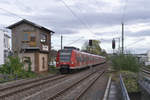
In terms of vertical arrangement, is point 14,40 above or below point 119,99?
above

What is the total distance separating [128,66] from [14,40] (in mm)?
14454

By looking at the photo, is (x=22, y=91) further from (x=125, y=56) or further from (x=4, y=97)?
(x=125, y=56)

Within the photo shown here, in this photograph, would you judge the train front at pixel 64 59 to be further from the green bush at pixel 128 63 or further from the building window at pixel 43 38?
the green bush at pixel 128 63

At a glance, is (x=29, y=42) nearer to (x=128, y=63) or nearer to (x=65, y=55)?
(x=65, y=55)

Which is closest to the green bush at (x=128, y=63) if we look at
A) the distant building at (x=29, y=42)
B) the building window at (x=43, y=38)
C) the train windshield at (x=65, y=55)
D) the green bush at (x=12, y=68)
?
the train windshield at (x=65, y=55)

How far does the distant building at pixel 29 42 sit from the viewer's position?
28.1 metres

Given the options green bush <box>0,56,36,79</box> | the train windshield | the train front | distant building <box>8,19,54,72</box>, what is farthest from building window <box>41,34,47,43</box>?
green bush <box>0,56,36,79</box>

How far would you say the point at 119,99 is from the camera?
440 inches

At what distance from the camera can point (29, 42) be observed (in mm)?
28797

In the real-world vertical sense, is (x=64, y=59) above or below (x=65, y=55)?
below

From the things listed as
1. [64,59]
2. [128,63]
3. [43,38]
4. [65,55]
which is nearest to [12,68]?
[64,59]

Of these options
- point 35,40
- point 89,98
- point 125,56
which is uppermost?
point 35,40

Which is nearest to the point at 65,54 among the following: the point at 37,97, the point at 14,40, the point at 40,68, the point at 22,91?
the point at 40,68

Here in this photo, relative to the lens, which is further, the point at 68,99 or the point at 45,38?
the point at 45,38
